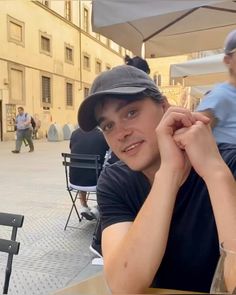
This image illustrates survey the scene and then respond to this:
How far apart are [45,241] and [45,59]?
24.8m

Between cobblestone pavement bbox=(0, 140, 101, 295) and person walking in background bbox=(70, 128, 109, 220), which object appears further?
person walking in background bbox=(70, 128, 109, 220)

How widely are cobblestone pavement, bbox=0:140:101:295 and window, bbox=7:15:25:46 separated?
17871 millimetres

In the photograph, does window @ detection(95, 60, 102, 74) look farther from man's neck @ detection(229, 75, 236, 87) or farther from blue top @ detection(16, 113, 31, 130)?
man's neck @ detection(229, 75, 236, 87)

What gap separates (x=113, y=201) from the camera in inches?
53.9

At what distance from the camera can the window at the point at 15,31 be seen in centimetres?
2333

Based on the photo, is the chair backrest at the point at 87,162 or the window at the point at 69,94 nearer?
the chair backrest at the point at 87,162

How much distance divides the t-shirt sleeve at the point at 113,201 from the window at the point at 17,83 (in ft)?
76.7

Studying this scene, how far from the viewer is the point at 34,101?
26.0 meters

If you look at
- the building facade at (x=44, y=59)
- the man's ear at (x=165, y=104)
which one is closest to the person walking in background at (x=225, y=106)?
the man's ear at (x=165, y=104)

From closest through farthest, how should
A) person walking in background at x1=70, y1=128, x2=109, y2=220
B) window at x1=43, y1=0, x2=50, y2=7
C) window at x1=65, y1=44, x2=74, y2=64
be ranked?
person walking in background at x1=70, y1=128, x2=109, y2=220 → window at x1=43, y1=0, x2=50, y2=7 → window at x1=65, y1=44, x2=74, y2=64

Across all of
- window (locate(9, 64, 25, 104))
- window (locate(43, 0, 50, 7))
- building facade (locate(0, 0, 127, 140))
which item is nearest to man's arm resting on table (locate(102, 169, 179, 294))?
building facade (locate(0, 0, 127, 140))

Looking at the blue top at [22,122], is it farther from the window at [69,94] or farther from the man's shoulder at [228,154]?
the window at [69,94]

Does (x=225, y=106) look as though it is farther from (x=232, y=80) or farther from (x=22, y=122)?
(x=22, y=122)

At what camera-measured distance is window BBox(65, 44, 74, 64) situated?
30.7 meters
